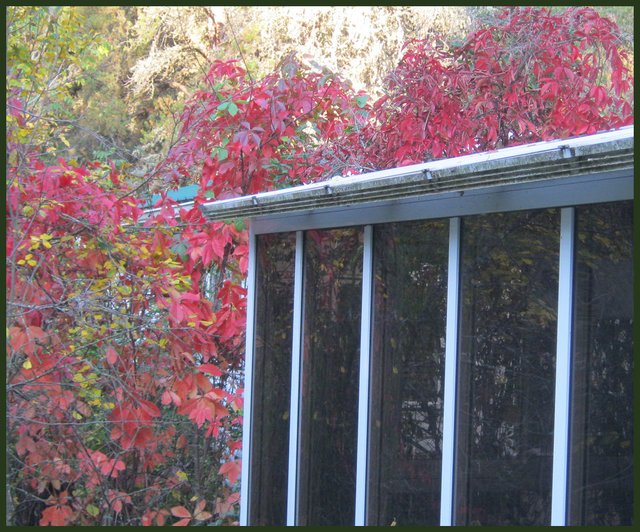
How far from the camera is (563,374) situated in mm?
3184

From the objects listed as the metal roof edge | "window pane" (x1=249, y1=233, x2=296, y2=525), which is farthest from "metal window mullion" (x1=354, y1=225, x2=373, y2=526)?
"window pane" (x1=249, y1=233, x2=296, y2=525)

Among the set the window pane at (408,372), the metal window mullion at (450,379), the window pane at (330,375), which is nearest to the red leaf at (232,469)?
the window pane at (330,375)

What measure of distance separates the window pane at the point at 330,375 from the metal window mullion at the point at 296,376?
0.05 metres

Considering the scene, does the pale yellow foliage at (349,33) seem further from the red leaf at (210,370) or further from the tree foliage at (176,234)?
the red leaf at (210,370)

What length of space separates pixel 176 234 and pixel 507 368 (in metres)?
3.79

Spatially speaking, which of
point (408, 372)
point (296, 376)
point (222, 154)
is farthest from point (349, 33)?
point (408, 372)

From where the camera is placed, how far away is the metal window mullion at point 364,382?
4.31m

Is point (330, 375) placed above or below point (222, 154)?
below

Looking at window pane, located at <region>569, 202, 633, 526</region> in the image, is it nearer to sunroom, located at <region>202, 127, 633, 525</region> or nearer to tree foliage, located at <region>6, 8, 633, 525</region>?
sunroom, located at <region>202, 127, 633, 525</region>

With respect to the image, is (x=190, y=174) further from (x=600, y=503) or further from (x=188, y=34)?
Answer: (x=188, y=34)

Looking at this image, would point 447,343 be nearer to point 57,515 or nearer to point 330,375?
point 330,375

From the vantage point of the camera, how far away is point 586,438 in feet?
Answer: 10.2

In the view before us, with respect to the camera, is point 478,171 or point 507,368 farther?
point 507,368

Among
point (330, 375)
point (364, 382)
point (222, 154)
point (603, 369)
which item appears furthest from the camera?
point (222, 154)
